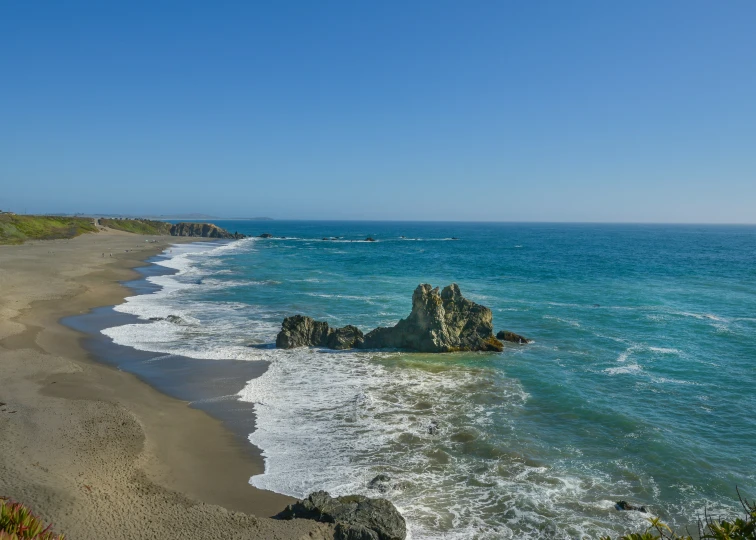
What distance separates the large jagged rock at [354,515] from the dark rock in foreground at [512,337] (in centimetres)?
1851

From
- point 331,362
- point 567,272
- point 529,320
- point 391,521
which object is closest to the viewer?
point 391,521

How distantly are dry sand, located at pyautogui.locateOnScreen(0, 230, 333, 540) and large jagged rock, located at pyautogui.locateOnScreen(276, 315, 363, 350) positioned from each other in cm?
769

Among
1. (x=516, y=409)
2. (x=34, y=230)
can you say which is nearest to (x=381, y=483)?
(x=516, y=409)

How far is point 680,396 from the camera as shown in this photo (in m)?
19.7

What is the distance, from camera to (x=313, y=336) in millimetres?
26547

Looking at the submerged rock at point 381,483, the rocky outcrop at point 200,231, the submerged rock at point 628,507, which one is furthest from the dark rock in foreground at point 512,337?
the rocky outcrop at point 200,231

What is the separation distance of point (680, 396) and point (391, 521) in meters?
14.8

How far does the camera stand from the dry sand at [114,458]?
10.4 m

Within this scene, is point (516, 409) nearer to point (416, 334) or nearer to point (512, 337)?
point (416, 334)

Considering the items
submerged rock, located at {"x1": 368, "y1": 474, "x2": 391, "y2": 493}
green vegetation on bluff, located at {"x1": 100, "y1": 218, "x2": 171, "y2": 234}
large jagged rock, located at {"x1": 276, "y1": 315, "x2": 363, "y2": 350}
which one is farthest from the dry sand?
green vegetation on bluff, located at {"x1": 100, "y1": 218, "x2": 171, "y2": 234}

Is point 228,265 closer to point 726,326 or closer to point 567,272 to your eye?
point 567,272

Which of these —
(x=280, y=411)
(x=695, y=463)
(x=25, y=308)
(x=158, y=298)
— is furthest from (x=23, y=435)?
(x=158, y=298)

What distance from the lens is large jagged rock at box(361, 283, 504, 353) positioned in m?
26.0

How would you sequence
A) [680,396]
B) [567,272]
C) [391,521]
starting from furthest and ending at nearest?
[567,272] < [680,396] < [391,521]
